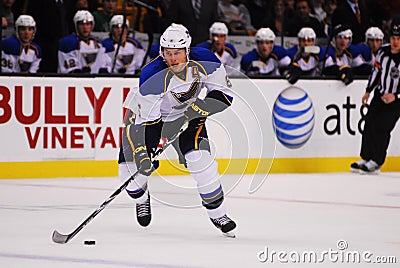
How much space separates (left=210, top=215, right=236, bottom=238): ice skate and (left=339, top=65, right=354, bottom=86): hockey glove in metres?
4.86

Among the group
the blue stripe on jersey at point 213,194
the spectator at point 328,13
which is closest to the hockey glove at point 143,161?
the blue stripe on jersey at point 213,194

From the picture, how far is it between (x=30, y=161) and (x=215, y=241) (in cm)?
387

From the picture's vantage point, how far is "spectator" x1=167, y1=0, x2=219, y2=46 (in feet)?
34.5

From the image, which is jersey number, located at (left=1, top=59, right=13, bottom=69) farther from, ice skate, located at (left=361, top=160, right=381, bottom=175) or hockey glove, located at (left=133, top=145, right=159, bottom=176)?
hockey glove, located at (left=133, top=145, right=159, bottom=176)

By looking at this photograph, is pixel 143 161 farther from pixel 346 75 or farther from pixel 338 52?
pixel 338 52

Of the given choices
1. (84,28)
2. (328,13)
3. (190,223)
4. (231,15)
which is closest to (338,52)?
(328,13)

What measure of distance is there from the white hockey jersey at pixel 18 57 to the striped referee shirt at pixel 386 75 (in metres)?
3.30

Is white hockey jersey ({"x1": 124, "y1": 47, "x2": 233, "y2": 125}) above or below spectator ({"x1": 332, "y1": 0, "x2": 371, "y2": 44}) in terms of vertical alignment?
above

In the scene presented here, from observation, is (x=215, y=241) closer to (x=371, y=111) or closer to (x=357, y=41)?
(x=371, y=111)

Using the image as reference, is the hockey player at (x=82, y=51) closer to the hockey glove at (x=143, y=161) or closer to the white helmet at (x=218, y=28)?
the white helmet at (x=218, y=28)

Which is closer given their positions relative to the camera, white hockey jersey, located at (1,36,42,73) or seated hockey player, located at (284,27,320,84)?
white hockey jersey, located at (1,36,42,73)

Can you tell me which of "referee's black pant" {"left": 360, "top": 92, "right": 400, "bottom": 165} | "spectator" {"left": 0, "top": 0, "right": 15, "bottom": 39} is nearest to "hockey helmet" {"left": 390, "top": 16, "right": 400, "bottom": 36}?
"referee's black pant" {"left": 360, "top": 92, "right": 400, "bottom": 165}

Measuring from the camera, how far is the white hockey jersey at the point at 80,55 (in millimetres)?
9883

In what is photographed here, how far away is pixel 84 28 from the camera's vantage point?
10.1 m
